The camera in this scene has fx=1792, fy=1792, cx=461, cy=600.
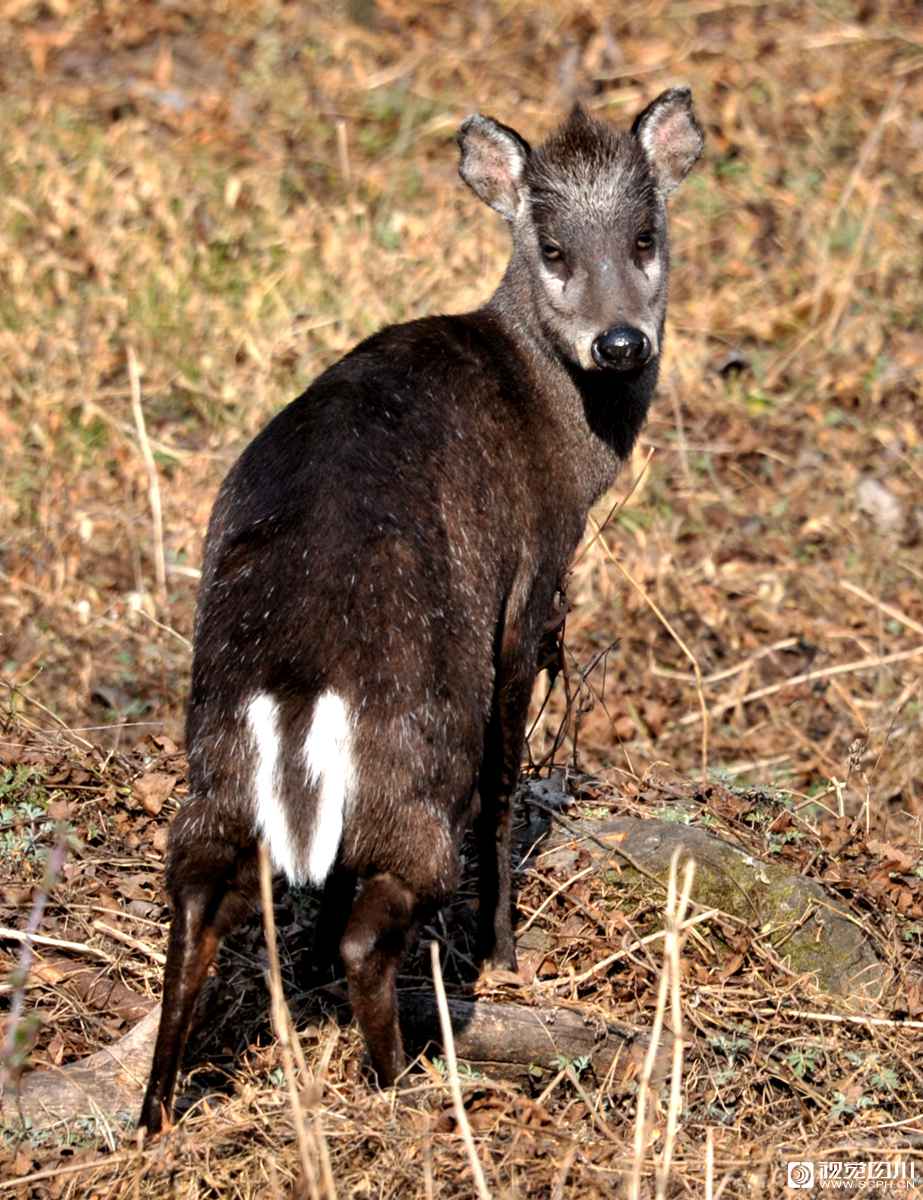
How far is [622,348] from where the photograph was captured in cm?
585

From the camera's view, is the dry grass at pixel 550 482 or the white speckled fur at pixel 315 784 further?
the dry grass at pixel 550 482

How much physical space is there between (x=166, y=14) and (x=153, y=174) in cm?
254

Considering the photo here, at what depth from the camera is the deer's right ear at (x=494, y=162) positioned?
6496mm

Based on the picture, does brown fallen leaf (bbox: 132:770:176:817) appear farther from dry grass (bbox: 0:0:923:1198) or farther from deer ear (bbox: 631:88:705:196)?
deer ear (bbox: 631:88:705:196)

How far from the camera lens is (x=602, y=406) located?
20.7 feet

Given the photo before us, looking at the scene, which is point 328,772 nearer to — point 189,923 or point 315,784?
point 315,784

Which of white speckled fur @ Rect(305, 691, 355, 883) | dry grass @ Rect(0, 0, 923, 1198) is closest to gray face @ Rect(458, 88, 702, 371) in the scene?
dry grass @ Rect(0, 0, 923, 1198)

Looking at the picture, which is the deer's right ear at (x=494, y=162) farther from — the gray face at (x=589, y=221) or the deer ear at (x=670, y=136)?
the deer ear at (x=670, y=136)

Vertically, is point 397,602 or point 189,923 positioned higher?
point 397,602

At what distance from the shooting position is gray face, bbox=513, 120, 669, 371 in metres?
6.12

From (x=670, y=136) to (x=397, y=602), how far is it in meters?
2.76

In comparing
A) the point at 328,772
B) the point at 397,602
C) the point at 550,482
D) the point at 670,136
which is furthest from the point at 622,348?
the point at 328,772

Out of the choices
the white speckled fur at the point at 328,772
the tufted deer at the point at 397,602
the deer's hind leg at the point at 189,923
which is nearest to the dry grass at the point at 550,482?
the deer's hind leg at the point at 189,923

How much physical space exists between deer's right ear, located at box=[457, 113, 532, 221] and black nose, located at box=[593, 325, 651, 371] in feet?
3.11
